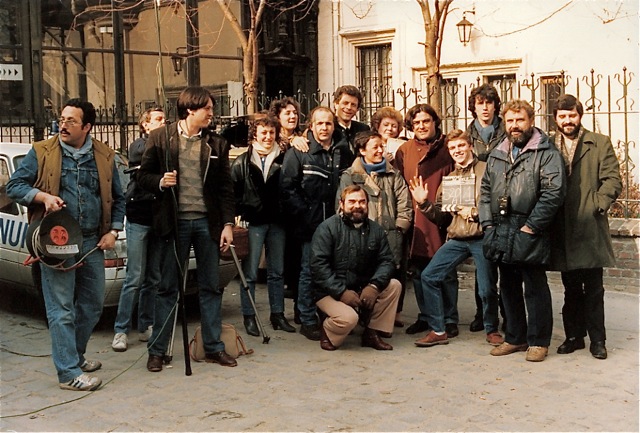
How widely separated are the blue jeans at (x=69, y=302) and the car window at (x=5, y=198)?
2.38 meters

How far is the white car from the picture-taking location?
8211mm

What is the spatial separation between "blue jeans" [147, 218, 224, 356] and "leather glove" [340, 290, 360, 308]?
1031mm

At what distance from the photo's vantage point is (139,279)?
25.6ft

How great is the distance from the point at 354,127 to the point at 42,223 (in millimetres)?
3306

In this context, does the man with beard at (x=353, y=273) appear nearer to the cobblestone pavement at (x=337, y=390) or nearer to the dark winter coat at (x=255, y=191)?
the cobblestone pavement at (x=337, y=390)

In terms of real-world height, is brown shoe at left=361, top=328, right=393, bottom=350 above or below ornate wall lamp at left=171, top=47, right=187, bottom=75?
below

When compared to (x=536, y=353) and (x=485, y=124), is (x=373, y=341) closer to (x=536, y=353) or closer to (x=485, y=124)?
(x=536, y=353)

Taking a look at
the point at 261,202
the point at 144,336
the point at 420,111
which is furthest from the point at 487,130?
the point at 144,336

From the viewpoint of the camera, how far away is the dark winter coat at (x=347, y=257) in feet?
25.0

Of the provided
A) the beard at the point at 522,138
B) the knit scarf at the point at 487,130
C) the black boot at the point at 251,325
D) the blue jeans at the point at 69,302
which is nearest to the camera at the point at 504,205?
the beard at the point at 522,138

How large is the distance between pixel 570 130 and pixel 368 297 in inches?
79.0

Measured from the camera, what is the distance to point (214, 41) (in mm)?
17562

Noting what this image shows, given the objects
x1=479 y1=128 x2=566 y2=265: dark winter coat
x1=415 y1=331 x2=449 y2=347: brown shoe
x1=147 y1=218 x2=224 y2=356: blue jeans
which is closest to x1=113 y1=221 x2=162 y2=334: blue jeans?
x1=147 y1=218 x2=224 y2=356: blue jeans

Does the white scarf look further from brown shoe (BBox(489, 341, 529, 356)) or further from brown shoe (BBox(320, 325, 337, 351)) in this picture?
brown shoe (BBox(489, 341, 529, 356))
